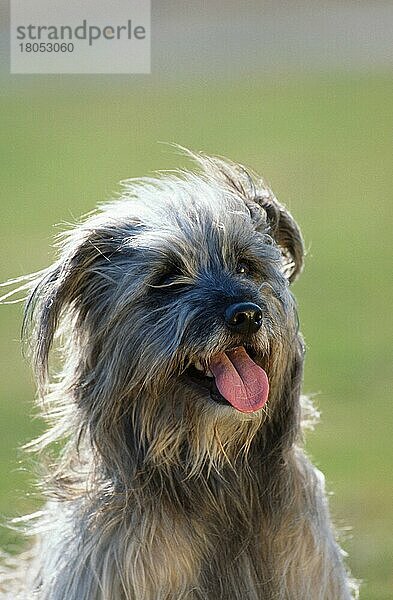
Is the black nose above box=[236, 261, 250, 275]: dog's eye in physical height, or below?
below

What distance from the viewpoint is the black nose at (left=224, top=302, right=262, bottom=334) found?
159 inches

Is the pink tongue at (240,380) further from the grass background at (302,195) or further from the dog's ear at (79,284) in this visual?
the grass background at (302,195)

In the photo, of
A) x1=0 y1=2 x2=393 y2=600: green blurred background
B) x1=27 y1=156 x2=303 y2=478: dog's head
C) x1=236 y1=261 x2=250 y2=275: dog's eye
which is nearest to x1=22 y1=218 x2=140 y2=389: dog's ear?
x1=27 y1=156 x2=303 y2=478: dog's head

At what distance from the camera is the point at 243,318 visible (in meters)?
4.04

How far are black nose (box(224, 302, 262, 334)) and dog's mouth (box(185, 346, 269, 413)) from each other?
0.12 meters

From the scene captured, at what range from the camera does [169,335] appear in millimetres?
4086

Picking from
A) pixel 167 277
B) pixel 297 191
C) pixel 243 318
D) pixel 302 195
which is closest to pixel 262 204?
pixel 167 277

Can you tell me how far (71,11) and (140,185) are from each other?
34.8 feet

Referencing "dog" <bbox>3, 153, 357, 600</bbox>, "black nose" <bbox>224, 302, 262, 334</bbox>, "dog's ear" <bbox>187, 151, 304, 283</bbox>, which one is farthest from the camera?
"dog's ear" <bbox>187, 151, 304, 283</bbox>

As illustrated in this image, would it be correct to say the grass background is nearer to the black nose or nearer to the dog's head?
the dog's head

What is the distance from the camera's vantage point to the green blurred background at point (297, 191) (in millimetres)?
7645

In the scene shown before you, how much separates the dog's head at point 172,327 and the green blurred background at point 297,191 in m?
0.76

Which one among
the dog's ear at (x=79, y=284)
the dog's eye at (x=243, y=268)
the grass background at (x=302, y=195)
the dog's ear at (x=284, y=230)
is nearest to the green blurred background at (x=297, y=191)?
the grass background at (x=302, y=195)

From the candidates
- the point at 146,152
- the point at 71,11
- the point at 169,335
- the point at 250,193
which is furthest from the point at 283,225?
the point at 146,152
